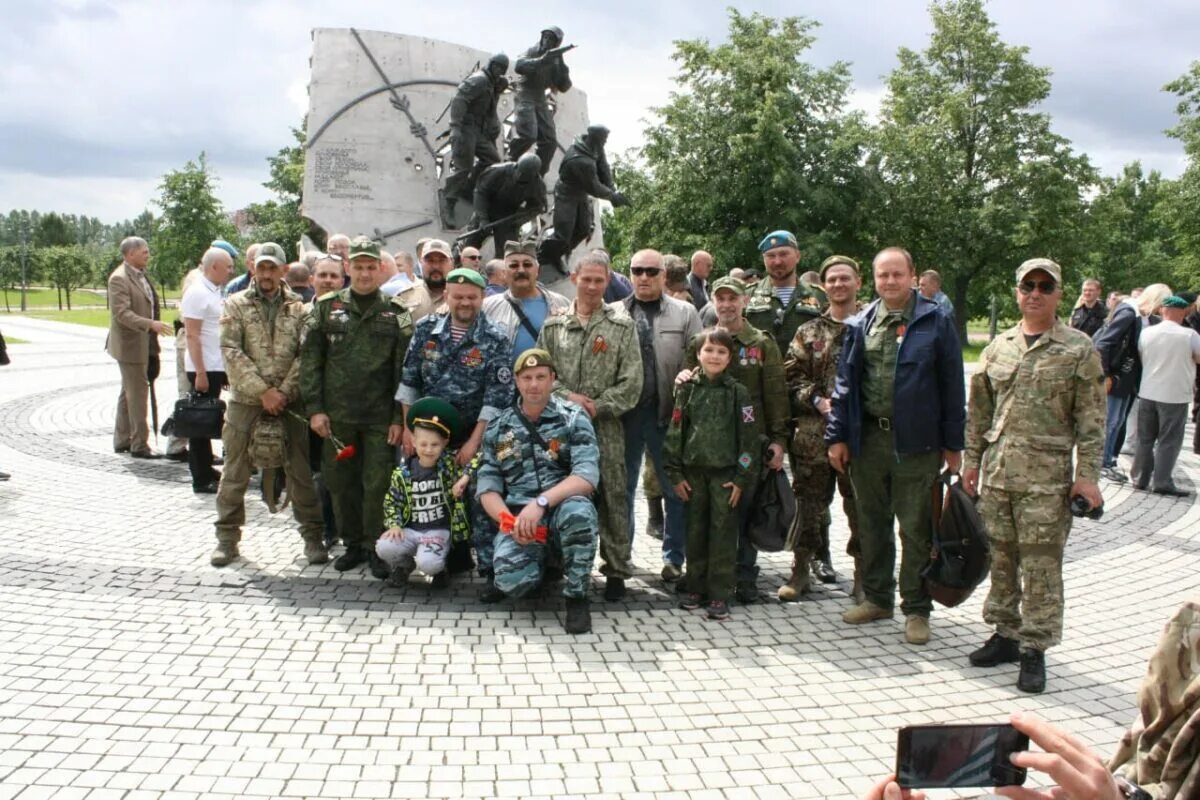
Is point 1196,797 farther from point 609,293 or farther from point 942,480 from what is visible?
point 609,293

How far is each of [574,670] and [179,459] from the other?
631 cm

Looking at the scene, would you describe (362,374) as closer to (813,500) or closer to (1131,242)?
(813,500)

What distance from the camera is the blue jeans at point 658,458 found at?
563 centimetres

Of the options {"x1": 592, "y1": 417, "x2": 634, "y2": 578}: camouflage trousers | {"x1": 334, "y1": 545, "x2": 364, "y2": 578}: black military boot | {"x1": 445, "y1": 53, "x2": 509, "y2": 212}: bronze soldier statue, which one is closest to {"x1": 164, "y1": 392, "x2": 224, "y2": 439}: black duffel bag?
{"x1": 334, "y1": 545, "x2": 364, "y2": 578}: black military boot

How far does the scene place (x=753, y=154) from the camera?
30.5 metres

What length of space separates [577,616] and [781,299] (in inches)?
99.6

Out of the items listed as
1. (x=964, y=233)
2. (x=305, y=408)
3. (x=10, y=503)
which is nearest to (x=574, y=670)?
(x=305, y=408)

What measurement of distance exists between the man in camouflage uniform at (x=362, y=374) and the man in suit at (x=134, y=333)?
3.86 metres

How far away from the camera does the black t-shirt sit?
526 cm

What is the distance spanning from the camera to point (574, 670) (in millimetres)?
4207

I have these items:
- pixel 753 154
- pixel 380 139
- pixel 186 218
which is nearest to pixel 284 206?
pixel 186 218

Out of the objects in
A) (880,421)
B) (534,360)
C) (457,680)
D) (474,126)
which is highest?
(474,126)

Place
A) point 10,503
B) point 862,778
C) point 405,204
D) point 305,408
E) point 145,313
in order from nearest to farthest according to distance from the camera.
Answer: point 862,778 → point 305,408 → point 10,503 → point 145,313 → point 405,204

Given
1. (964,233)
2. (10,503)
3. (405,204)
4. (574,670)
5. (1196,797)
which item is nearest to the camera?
(1196,797)
